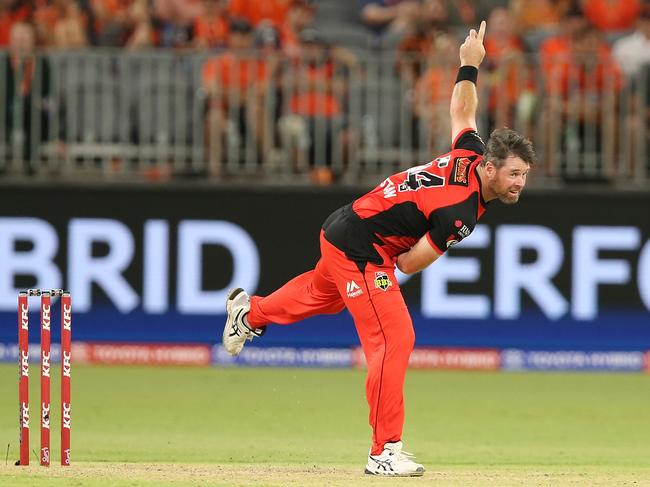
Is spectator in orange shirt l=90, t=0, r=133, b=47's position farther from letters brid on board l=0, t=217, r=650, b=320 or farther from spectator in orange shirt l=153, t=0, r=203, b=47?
letters brid on board l=0, t=217, r=650, b=320

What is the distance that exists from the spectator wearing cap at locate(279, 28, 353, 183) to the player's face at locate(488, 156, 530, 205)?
7126mm

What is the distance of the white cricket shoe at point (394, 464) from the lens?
829 centimetres

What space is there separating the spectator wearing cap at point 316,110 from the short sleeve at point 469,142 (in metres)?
6.52

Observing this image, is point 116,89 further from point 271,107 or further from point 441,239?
point 441,239

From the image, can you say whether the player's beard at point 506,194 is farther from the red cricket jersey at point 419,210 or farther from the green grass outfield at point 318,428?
the green grass outfield at point 318,428

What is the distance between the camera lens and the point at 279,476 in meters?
8.41

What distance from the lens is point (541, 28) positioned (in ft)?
55.1

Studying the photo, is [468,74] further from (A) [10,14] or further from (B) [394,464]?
(A) [10,14]

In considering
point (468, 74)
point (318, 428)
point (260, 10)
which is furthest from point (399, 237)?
point (260, 10)

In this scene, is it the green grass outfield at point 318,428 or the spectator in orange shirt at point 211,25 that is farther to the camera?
the spectator in orange shirt at point 211,25

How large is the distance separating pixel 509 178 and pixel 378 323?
1.17m

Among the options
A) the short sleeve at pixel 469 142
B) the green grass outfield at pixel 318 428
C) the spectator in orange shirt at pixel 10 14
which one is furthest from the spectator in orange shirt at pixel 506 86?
the short sleeve at pixel 469 142

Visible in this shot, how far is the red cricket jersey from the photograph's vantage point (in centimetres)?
823

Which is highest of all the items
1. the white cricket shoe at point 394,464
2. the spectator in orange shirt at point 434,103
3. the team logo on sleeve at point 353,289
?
the spectator in orange shirt at point 434,103
